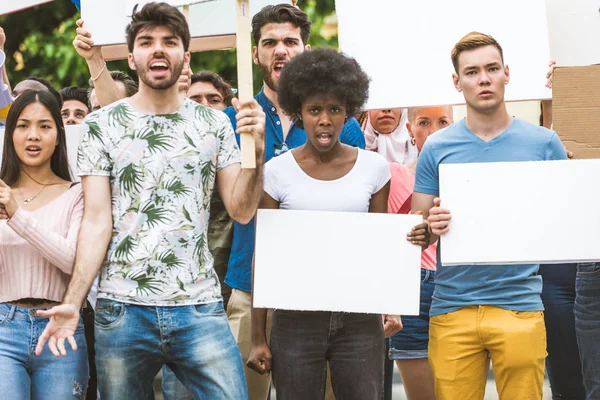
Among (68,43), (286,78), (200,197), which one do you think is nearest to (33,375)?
(200,197)

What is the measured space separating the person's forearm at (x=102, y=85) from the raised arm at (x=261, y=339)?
108 cm

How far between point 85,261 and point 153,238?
0.93 feet

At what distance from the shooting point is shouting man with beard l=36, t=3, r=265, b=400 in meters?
3.85

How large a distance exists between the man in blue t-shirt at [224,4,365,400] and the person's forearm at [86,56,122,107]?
22.7 inches

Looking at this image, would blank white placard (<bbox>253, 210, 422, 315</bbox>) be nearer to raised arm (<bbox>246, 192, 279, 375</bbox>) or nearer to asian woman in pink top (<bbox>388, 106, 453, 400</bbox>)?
raised arm (<bbox>246, 192, 279, 375</bbox>)

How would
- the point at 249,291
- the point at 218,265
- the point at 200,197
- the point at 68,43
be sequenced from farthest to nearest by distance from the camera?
1. the point at 68,43
2. the point at 218,265
3. the point at 249,291
4. the point at 200,197

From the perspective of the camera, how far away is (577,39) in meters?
4.99

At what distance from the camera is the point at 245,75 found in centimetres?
381

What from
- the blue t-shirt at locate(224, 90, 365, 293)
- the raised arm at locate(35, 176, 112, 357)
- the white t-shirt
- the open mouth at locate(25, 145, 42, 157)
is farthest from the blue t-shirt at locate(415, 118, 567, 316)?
the open mouth at locate(25, 145, 42, 157)

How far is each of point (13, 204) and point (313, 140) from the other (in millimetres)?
1288

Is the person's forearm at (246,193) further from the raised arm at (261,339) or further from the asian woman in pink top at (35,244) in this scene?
the asian woman in pink top at (35,244)

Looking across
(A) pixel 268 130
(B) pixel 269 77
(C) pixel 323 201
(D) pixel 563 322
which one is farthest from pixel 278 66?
(D) pixel 563 322

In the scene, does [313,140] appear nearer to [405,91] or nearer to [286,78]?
[286,78]

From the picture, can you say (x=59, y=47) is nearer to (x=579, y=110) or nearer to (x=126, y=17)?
(x=126, y=17)
